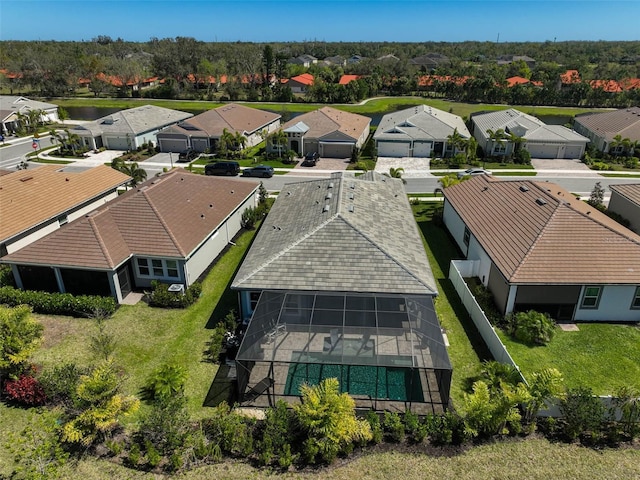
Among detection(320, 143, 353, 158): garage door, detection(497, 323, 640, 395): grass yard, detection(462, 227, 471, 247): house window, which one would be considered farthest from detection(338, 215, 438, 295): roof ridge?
detection(320, 143, 353, 158): garage door

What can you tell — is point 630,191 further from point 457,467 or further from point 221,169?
point 221,169

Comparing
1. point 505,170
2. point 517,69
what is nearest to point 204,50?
point 517,69

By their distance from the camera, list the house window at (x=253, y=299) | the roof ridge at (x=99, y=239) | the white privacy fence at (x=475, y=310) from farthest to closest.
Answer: the roof ridge at (x=99, y=239) < the house window at (x=253, y=299) < the white privacy fence at (x=475, y=310)

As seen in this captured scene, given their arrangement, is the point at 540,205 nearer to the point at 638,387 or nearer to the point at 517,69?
the point at 638,387

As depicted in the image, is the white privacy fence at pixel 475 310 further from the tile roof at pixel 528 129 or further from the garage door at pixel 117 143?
the garage door at pixel 117 143

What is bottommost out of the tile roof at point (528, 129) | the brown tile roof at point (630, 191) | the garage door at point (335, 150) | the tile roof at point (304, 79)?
the garage door at point (335, 150)

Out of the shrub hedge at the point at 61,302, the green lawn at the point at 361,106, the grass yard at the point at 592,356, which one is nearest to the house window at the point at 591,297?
the grass yard at the point at 592,356

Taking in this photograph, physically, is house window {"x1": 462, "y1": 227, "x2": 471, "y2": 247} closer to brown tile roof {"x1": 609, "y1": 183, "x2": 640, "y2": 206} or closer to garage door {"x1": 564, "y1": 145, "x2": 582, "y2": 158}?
brown tile roof {"x1": 609, "y1": 183, "x2": 640, "y2": 206}
